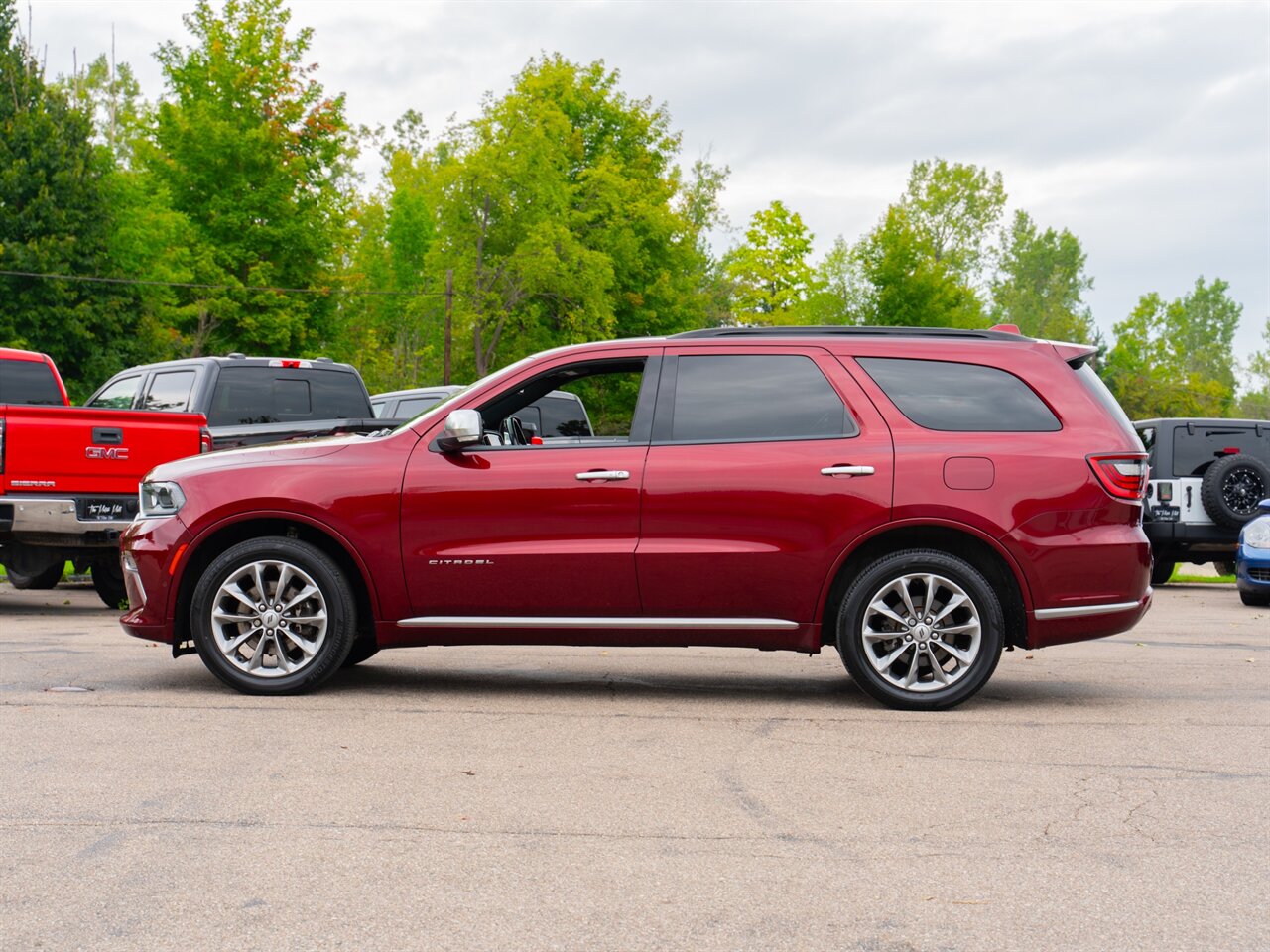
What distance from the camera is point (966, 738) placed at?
259 inches

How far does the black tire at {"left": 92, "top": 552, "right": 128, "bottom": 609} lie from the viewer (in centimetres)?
1286

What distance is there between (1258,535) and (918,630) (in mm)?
8472

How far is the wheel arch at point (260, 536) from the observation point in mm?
7555

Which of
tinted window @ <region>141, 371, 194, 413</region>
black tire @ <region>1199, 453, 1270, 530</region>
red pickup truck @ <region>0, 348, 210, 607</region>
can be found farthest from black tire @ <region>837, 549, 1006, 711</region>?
black tire @ <region>1199, 453, 1270, 530</region>

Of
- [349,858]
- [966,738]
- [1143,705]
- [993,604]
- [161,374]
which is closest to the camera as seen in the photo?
[349,858]

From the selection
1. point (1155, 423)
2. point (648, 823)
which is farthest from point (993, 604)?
point (1155, 423)

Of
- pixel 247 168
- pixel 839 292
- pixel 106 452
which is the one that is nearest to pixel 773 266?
pixel 839 292

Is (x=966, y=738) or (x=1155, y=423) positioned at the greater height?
(x=1155, y=423)

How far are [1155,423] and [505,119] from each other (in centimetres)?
3431

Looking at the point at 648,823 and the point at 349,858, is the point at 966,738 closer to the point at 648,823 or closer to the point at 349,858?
the point at 648,823

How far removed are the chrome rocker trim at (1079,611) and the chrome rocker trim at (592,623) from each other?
124 centimetres

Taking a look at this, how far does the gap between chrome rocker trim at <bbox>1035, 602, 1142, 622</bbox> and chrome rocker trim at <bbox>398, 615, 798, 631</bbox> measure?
124 cm

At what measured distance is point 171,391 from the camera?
47.3 feet

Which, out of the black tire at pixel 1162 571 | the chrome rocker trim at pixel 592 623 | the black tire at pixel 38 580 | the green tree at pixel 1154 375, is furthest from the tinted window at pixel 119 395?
the green tree at pixel 1154 375
